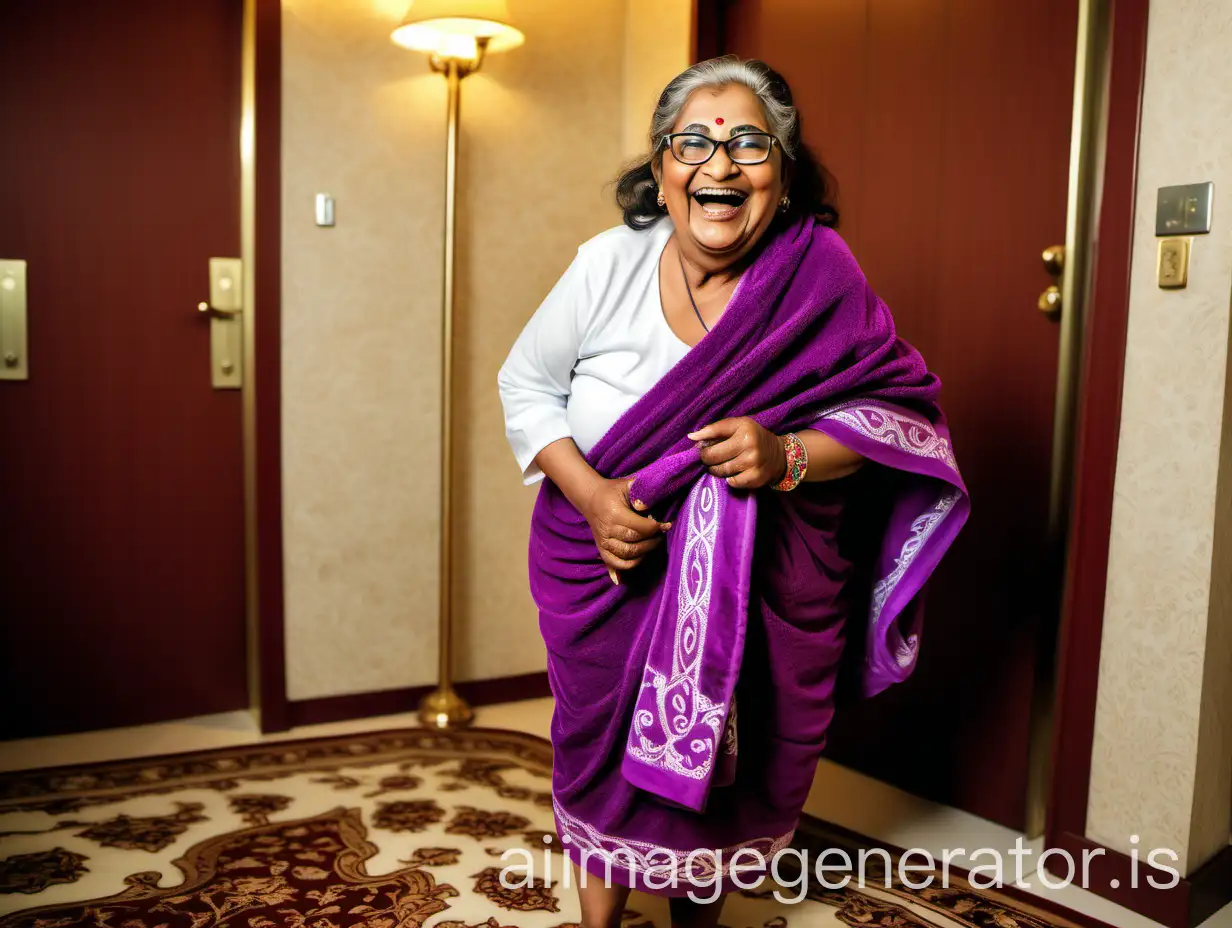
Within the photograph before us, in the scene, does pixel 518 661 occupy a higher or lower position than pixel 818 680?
lower

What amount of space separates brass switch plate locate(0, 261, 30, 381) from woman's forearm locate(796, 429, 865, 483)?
2.05 m

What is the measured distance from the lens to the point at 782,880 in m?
2.04

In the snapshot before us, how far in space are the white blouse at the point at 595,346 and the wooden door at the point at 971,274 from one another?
37.8 inches

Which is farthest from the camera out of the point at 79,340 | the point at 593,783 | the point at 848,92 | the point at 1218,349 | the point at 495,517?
the point at 495,517

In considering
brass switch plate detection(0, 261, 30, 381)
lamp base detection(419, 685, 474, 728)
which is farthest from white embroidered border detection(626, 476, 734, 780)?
brass switch plate detection(0, 261, 30, 381)

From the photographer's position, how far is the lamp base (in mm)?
2822

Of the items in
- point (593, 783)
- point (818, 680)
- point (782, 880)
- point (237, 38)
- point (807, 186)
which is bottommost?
point (782, 880)

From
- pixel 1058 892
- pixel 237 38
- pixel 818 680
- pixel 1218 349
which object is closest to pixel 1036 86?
pixel 1218 349

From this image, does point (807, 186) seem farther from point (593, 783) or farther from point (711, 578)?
point (593, 783)

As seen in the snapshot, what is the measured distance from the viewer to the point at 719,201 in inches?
57.1

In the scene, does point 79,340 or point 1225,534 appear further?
point 79,340

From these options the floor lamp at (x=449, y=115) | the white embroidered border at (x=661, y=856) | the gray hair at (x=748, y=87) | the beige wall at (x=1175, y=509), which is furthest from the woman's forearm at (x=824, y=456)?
the floor lamp at (x=449, y=115)

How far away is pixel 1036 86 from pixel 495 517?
173 cm

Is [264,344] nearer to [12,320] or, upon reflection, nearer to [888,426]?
[12,320]
